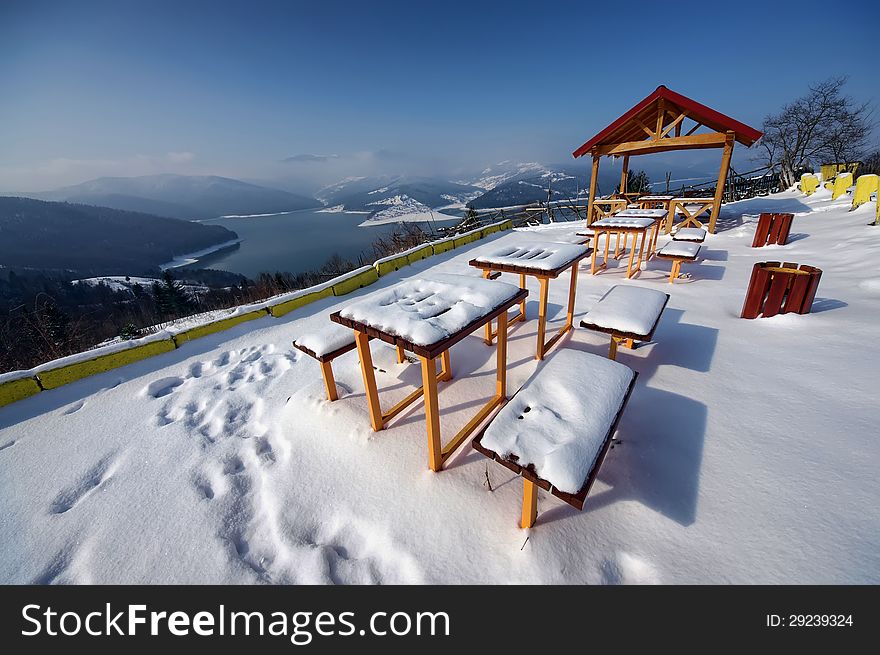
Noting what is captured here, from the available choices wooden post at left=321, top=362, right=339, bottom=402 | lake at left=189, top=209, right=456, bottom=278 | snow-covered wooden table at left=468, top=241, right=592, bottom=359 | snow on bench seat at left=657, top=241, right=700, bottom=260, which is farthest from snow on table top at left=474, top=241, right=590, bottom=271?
lake at left=189, top=209, right=456, bottom=278

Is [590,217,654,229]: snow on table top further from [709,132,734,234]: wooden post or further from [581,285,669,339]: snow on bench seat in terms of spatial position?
[709,132,734,234]: wooden post

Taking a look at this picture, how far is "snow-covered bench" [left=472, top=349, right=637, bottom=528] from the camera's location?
1.82 meters

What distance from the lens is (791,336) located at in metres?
4.12

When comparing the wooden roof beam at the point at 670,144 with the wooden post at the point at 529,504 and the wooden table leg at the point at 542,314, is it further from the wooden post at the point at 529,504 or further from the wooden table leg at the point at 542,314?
the wooden post at the point at 529,504

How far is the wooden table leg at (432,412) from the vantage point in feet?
7.66

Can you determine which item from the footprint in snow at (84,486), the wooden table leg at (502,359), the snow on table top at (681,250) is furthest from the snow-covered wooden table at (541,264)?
the footprint in snow at (84,486)

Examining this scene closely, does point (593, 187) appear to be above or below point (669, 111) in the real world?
below

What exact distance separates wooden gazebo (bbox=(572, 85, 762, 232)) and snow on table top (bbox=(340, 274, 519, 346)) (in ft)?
34.9

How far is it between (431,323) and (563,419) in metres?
1.14

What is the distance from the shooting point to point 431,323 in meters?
2.45

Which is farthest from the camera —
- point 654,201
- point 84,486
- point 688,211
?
point 654,201

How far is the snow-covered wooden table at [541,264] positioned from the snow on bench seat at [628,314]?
579mm

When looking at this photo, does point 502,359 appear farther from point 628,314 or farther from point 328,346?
point 328,346

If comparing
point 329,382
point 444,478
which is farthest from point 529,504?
point 329,382
